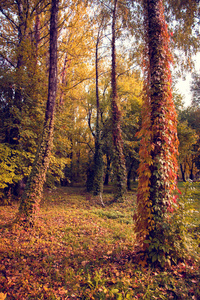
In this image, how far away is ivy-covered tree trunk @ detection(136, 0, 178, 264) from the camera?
3498mm

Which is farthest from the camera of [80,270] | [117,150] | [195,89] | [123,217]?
[195,89]

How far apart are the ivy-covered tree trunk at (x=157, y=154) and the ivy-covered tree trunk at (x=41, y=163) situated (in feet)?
11.4

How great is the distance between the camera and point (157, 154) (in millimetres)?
3709

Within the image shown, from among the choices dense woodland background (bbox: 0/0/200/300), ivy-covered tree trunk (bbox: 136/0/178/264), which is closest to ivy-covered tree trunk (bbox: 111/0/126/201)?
dense woodland background (bbox: 0/0/200/300)

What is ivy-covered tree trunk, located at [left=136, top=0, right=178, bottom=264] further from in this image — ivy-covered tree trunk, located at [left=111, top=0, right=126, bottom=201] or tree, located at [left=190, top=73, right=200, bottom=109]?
tree, located at [left=190, top=73, right=200, bottom=109]

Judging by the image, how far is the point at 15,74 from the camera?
8.08 metres

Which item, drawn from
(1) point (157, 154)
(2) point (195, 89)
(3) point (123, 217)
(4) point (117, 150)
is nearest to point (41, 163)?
(1) point (157, 154)

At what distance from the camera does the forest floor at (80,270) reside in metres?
2.79

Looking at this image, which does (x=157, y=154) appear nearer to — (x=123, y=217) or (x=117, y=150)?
(x=123, y=217)

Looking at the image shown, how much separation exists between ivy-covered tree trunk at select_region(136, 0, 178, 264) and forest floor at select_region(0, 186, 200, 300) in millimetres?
443

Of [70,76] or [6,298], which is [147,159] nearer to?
[6,298]

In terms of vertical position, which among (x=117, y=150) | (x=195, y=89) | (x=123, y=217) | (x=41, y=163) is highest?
(x=195, y=89)

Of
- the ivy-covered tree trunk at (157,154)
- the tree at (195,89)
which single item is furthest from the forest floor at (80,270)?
the tree at (195,89)

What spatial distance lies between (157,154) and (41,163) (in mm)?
3917
